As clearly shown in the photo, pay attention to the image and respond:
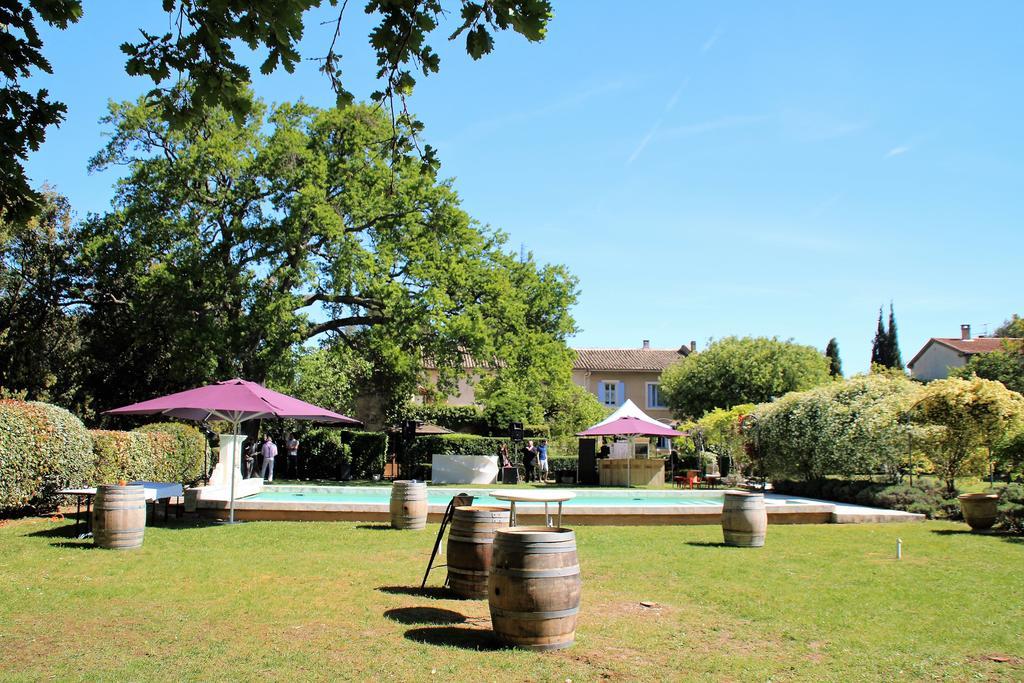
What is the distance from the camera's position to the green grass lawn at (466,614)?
19.5 feet

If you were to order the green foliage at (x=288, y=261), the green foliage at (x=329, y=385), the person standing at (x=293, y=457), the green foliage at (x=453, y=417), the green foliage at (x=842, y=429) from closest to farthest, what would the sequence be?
1. the green foliage at (x=842, y=429)
2. the green foliage at (x=288, y=261)
3. the person standing at (x=293, y=457)
4. the green foliage at (x=453, y=417)
5. the green foliage at (x=329, y=385)

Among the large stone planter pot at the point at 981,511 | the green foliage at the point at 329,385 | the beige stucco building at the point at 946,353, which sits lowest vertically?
the large stone planter pot at the point at 981,511

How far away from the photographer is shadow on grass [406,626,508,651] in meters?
6.45

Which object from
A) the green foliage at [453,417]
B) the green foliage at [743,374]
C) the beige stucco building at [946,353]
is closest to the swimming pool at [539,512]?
the green foliage at [453,417]

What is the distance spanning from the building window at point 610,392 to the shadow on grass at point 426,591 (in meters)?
49.4

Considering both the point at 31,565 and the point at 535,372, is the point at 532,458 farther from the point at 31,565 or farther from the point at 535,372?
the point at 31,565

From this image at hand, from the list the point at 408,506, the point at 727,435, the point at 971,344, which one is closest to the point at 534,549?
the point at 408,506

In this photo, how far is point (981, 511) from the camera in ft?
47.1

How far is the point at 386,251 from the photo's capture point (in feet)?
84.2

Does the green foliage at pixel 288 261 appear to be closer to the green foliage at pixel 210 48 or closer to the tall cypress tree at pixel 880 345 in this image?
the green foliage at pixel 210 48

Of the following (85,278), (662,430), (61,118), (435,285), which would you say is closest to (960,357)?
(662,430)

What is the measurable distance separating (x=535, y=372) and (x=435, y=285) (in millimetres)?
4273

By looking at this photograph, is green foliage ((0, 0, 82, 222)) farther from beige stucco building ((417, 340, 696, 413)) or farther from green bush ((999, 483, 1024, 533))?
beige stucco building ((417, 340, 696, 413))

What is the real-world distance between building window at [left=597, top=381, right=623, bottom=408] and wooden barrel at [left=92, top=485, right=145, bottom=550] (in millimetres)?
48014
